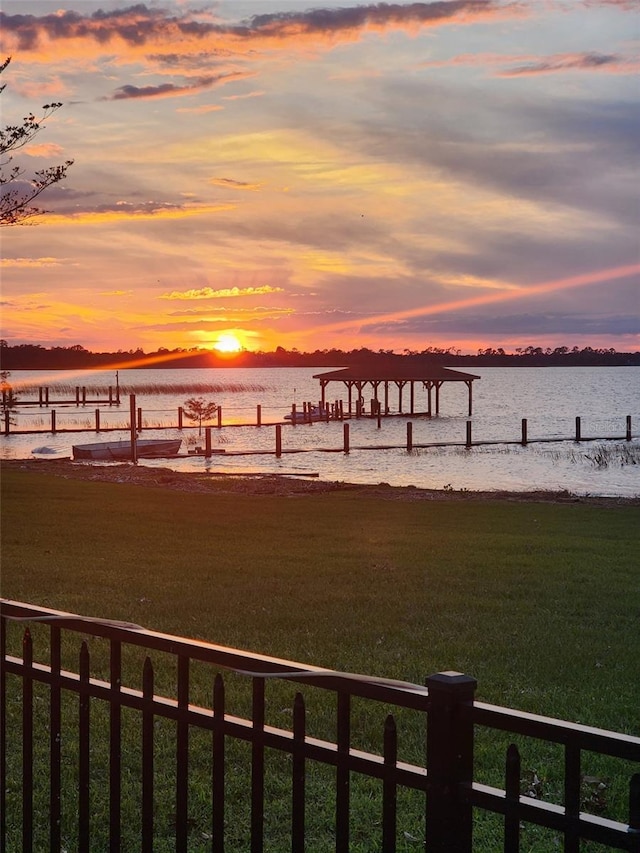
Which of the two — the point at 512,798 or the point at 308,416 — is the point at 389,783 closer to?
the point at 512,798

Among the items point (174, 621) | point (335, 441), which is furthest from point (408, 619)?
point (335, 441)

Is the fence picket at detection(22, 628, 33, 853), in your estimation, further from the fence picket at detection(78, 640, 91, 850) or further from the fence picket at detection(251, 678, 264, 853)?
the fence picket at detection(251, 678, 264, 853)

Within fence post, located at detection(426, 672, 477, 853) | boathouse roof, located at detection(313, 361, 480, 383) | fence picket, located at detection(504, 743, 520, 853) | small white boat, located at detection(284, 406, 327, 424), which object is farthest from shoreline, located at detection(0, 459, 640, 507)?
boathouse roof, located at detection(313, 361, 480, 383)

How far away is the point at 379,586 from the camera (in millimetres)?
11367

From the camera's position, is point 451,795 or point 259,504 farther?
point 259,504

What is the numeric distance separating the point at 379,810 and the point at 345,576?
662 centimetres

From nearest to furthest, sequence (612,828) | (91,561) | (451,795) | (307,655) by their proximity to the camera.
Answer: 1. (612,828)
2. (451,795)
3. (307,655)
4. (91,561)

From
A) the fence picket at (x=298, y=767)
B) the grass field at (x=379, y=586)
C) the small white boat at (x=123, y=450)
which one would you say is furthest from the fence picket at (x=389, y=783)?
the small white boat at (x=123, y=450)

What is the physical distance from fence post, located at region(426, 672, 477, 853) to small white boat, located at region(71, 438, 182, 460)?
43.2 m

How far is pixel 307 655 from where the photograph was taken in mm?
8273

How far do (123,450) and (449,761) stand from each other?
147 feet

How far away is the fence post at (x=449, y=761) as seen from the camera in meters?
2.66

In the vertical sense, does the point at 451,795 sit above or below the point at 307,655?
above

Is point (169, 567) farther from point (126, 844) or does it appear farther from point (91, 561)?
point (126, 844)
